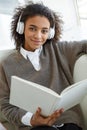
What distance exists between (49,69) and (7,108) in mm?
304

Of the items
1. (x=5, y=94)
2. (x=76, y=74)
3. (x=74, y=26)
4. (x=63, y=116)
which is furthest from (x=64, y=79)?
(x=74, y=26)

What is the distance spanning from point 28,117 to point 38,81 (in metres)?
0.21

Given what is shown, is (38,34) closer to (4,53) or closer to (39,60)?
(39,60)

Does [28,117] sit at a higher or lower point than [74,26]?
lower

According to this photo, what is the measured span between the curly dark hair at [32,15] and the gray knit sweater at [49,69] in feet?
0.32

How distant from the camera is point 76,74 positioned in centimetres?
131

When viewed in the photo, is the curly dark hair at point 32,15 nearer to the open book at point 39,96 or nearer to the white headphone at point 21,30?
the white headphone at point 21,30

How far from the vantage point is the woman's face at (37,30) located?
1259 millimetres

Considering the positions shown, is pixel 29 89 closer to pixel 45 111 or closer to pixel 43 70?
pixel 45 111

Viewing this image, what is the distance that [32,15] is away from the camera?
50.6 inches

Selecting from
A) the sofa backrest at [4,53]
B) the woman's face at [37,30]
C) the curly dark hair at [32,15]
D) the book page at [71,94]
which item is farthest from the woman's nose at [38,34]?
the book page at [71,94]

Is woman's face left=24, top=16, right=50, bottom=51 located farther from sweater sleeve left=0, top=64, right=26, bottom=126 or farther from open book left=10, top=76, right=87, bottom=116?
open book left=10, top=76, right=87, bottom=116

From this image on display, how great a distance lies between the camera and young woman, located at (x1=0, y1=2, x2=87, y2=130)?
4.06ft

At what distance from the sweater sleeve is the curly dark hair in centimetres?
22
